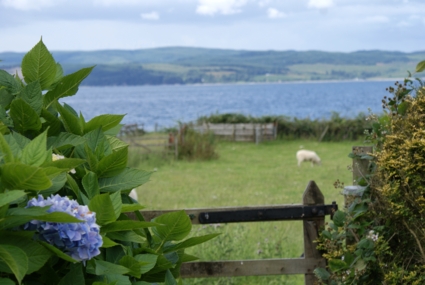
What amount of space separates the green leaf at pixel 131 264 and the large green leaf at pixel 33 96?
52cm

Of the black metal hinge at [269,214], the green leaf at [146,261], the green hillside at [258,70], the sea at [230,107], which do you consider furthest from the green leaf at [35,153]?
the green hillside at [258,70]

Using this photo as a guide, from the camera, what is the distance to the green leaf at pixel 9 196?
3.21 feet

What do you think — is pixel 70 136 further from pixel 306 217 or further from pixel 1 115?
pixel 306 217

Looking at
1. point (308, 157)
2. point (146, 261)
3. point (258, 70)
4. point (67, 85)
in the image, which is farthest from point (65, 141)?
point (258, 70)

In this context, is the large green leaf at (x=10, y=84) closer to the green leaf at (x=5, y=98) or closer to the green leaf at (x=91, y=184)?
the green leaf at (x=5, y=98)

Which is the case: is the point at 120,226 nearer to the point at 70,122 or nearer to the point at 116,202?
the point at 116,202

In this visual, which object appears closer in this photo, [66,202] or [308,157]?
[66,202]

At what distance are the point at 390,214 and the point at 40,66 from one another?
7.97 feet

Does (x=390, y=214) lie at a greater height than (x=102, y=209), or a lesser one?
lesser

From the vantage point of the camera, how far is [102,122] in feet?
5.36

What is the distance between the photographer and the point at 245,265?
13.3 ft

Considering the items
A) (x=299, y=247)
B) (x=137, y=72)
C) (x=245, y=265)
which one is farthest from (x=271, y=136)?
(x=137, y=72)

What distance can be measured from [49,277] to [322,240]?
286 centimetres

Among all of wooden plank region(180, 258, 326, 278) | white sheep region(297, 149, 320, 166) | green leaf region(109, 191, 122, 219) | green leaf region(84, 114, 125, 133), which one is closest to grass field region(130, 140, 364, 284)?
white sheep region(297, 149, 320, 166)
